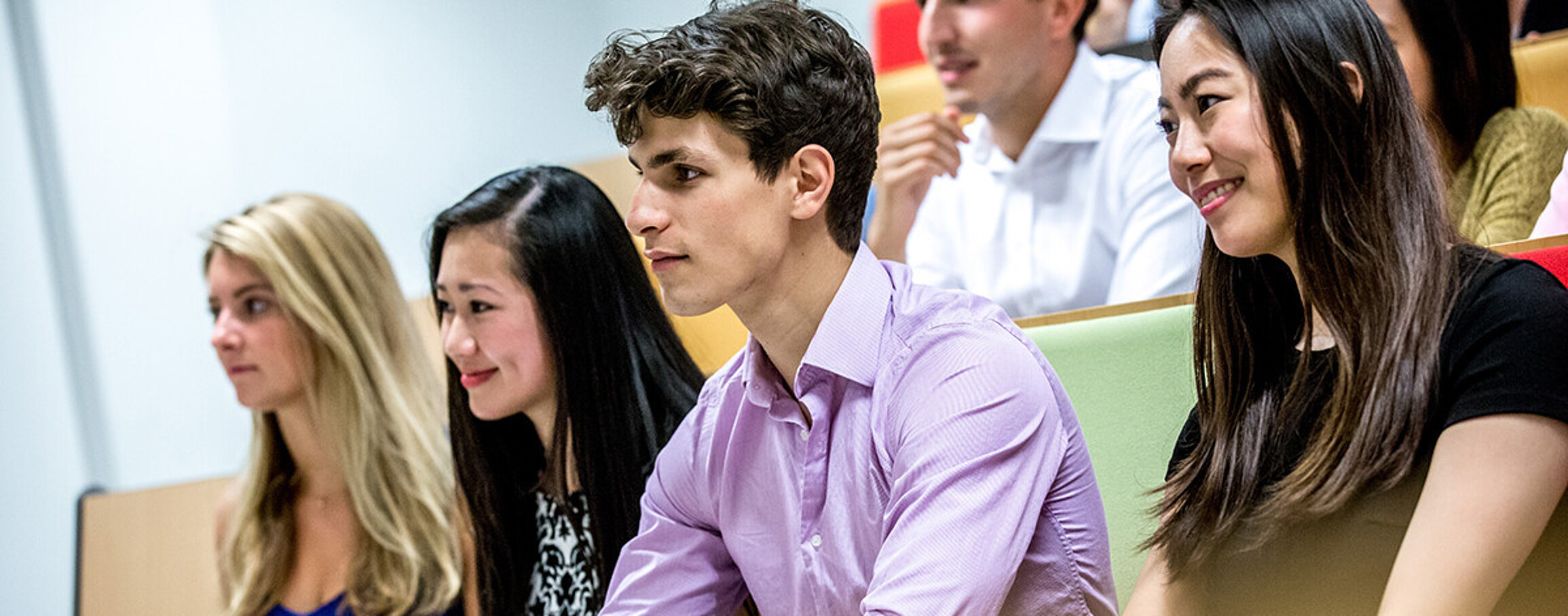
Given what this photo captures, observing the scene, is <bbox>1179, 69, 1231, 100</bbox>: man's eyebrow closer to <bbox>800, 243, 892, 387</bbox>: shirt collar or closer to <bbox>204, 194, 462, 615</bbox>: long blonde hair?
<bbox>800, 243, 892, 387</bbox>: shirt collar

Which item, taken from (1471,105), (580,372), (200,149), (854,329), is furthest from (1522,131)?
(200,149)

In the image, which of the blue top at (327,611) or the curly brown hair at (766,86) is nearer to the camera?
the curly brown hair at (766,86)

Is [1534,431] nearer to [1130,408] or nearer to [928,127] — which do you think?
[1130,408]

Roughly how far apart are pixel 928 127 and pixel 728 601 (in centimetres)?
73

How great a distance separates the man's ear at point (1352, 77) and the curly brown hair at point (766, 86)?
0.33 meters

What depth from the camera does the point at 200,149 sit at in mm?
2688

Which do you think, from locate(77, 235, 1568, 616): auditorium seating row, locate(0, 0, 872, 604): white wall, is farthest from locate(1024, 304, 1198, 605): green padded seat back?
locate(0, 0, 872, 604): white wall

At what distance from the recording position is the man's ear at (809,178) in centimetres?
98

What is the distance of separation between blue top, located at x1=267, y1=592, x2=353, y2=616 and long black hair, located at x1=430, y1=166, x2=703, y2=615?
0.25 m

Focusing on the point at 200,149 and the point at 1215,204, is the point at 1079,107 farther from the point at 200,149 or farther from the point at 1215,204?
the point at 200,149

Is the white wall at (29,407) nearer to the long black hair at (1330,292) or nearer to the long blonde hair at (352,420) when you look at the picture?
the long blonde hair at (352,420)

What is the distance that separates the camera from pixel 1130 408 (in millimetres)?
1071

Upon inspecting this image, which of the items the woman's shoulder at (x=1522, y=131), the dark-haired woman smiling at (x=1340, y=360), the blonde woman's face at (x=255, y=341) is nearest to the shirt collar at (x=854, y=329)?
the dark-haired woman smiling at (x=1340, y=360)

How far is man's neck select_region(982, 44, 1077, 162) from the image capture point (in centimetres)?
170
